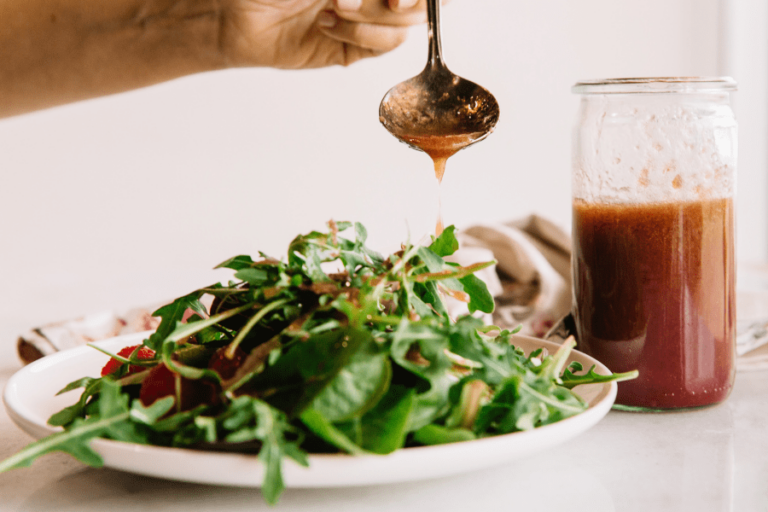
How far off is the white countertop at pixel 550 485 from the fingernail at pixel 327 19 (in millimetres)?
842

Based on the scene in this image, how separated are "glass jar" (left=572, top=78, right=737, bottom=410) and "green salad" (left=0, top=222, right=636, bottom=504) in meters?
0.15

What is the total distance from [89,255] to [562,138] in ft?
7.52

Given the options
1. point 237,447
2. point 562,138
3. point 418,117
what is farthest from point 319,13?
point 562,138

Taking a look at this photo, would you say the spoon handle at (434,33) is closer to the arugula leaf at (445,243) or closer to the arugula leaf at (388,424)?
the arugula leaf at (445,243)

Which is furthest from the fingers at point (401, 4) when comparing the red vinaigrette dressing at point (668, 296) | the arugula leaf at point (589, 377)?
the arugula leaf at point (589, 377)

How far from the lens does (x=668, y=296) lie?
0.90 metres

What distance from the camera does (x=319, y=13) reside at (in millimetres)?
1346

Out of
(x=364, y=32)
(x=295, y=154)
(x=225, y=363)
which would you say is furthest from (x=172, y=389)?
(x=295, y=154)

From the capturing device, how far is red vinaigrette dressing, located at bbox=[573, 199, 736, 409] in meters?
0.89

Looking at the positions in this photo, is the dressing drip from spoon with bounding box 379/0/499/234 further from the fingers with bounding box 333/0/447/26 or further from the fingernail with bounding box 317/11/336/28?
the fingernail with bounding box 317/11/336/28

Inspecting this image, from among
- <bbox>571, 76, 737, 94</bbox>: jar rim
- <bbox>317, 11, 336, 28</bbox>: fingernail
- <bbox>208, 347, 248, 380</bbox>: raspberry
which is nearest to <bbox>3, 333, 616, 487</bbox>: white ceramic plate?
<bbox>208, 347, 248, 380</bbox>: raspberry

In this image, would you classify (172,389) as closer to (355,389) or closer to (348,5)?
(355,389)

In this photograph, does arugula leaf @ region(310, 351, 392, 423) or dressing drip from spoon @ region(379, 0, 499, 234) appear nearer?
arugula leaf @ region(310, 351, 392, 423)

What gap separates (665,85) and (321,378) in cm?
59
